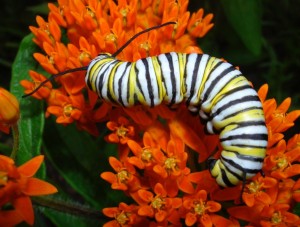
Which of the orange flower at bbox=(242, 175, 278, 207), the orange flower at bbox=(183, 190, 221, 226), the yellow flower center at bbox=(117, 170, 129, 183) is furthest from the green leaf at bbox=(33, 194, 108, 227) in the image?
the orange flower at bbox=(242, 175, 278, 207)

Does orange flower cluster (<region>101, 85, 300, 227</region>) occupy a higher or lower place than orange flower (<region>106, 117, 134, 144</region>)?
lower

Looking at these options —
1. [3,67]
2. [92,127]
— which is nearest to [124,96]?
[92,127]

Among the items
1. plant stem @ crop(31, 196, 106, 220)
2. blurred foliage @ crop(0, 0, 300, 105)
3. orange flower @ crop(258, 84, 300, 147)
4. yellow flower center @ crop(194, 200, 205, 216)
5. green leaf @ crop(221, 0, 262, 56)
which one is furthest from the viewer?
blurred foliage @ crop(0, 0, 300, 105)

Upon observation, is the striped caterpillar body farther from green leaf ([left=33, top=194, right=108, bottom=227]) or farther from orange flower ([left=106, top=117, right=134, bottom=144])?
green leaf ([left=33, top=194, right=108, bottom=227])

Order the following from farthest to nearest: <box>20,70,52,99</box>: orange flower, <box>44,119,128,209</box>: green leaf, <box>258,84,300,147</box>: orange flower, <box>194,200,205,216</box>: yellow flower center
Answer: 1. <box>44,119,128,209</box>: green leaf
2. <box>20,70,52,99</box>: orange flower
3. <box>258,84,300,147</box>: orange flower
4. <box>194,200,205,216</box>: yellow flower center

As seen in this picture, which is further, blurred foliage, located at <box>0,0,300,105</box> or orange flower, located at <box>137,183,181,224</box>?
blurred foliage, located at <box>0,0,300,105</box>

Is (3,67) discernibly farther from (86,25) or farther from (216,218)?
(216,218)
